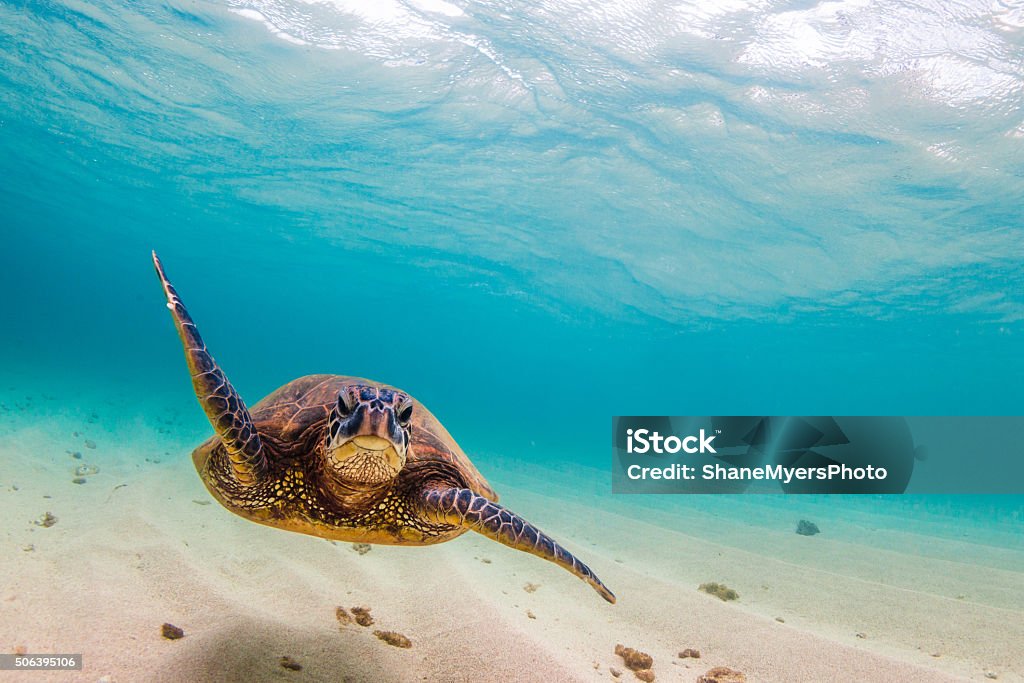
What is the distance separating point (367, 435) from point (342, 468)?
1.82ft

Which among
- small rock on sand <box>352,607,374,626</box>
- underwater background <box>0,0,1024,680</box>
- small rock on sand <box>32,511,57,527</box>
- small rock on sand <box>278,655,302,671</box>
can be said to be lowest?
small rock on sand <box>278,655,302,671</box>

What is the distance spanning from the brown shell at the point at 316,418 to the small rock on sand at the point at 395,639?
1144 millimetres

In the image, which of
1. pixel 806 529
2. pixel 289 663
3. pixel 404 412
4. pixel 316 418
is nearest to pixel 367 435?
pixel 404 412

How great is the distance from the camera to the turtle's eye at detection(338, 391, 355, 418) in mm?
2576

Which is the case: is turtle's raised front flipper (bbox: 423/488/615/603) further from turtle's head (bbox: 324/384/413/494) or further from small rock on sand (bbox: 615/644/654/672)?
small rock on sand (bbox: 615/644/654/672)

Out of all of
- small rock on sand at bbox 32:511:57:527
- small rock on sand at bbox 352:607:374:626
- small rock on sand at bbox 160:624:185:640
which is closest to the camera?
small rock on sand at bbox 160:624:185:640

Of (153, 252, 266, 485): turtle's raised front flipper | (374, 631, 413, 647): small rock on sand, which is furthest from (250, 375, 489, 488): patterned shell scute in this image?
(374, 631, 413, 647): small rock on sand

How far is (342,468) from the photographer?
2.87 m

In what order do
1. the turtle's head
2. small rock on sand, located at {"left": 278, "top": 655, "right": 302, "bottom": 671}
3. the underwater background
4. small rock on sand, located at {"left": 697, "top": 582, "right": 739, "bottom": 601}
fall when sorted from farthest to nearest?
the underwater background < small rock on sand, located at {"left": 697, "top": 582, "right": 739, "bottom": 601} < small rock on sand, located at {"left": 278, "top": 655, "right": 302, "bottom": 671} < the turtle's head

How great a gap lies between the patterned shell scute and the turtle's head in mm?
442

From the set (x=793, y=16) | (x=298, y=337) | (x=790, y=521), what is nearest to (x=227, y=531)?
(x=793, y=16)

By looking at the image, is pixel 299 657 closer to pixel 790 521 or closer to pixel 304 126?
pixel 790 521

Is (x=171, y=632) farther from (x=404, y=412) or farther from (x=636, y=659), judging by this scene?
(x=636, y=659)

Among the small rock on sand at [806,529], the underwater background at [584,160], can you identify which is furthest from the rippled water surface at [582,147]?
the small rock on sand at [806,529]
